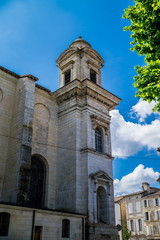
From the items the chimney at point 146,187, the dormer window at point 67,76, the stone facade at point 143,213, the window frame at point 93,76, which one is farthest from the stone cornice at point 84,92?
the chimney at point 146,187

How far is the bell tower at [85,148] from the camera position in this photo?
714 inches

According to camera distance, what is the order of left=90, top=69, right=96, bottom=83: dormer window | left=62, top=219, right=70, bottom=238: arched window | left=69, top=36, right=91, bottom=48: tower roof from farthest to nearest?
left=69, top=36, right=91, bottom=48: tower roof, left=90, top=69, right=96, bottom=83: dormer window, left=62, top=219, right=70, bottom=238: arched window

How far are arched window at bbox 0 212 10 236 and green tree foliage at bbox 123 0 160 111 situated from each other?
9426 mm

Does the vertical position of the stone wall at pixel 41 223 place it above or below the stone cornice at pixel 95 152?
below

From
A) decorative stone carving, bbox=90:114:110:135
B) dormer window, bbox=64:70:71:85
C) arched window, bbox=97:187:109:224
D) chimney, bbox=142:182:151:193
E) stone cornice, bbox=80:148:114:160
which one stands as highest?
dormer window, bbox=64:70:71:85

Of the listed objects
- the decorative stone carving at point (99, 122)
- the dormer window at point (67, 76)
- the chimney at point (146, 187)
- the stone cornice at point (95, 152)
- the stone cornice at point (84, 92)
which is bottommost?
the stone cornice at point (95, 152)

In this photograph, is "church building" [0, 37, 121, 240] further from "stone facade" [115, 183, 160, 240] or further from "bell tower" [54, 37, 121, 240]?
"stone facade" [115, 183, 160, 240]

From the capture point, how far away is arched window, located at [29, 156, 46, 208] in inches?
738

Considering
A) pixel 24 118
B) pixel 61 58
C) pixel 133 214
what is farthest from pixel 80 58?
pixel 133 214

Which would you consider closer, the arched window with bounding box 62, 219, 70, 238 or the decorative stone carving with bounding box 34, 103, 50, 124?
the arched window with bounding box 62, 219, 70, 238

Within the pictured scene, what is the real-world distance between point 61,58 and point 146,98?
57.1ft

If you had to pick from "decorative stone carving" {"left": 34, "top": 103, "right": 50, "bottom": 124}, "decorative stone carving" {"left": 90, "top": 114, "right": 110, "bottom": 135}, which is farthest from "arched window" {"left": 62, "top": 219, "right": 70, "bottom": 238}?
"decorative stone carving" {"left": 34, "top": 103, "right": 50, "bottom": 124}

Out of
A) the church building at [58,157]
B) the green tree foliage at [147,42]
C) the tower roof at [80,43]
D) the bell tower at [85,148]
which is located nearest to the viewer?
the green tree foliage at [147,42]

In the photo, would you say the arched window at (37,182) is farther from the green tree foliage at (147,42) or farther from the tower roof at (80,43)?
the tower roof at (80,43)
